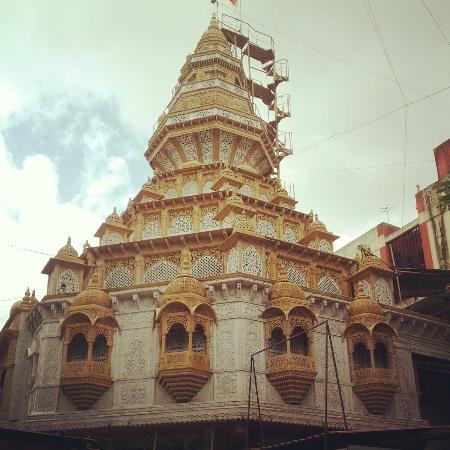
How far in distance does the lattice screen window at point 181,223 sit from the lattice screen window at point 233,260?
3.49 meters

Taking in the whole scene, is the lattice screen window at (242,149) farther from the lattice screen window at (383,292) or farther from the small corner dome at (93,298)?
the small corner dome at (93,298)

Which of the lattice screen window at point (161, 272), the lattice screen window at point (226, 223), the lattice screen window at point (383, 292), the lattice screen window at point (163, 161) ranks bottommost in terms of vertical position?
the lattice screen window at point (383, 292)

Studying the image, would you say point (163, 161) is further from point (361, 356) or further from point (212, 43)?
point (361, 356)

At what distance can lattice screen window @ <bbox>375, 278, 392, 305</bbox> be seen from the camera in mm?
23406

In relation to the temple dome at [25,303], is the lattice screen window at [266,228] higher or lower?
higher

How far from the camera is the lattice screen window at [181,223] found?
973 inches

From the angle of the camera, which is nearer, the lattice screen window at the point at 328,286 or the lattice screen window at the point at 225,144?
the lattice screen window at the point at 328,286

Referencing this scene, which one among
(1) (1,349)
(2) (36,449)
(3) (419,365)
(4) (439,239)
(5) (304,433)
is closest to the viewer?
(2) (36,449)

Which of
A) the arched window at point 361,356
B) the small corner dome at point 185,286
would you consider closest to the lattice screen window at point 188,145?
the small corner dome at point 185,286

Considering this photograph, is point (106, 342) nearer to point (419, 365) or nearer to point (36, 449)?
point (36, 449)

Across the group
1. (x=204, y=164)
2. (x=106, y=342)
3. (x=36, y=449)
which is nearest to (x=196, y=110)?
(x=204, y=164)

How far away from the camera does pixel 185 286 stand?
1992 centimetres

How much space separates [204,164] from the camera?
28.4m

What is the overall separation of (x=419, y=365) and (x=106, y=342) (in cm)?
1313
